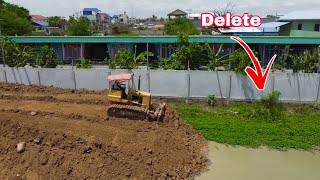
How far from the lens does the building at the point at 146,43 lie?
1125 inches

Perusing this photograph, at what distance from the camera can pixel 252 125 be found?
1555cm

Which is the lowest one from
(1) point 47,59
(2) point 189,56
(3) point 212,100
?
(3) point 212,100

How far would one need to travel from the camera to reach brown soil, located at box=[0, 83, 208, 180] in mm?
10523

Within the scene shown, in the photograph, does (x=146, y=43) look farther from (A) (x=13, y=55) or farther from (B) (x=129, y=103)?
(B) (x=129, y=103)

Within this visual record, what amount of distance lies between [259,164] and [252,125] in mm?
3533

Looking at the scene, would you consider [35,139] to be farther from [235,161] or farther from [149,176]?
[235,161]

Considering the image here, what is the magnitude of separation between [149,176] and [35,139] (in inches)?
178

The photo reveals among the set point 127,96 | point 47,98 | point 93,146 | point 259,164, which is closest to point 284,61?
point 259,164

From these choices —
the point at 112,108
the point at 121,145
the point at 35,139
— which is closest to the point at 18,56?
the point at 112,108

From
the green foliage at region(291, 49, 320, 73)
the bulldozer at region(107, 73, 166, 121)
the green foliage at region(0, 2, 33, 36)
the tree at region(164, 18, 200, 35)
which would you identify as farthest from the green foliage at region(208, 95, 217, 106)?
the green foliage at region(0, 2, 33, 36)

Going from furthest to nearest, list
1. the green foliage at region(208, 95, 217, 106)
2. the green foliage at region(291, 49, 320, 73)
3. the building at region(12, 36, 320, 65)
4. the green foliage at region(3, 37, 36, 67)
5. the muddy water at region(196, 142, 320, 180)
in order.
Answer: the building at region(12, 36, 320, 65) < the green foliage at region(3, 37, 36, 67) < the green foliage at region(291, 49, 320, 73) < the green foliage at region(208, 95, 217, 106) < the muddy water at region(196, 142, 320, 180)

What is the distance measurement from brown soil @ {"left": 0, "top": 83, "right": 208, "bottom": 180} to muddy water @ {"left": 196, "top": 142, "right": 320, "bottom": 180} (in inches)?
22.0

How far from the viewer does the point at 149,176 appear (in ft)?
34.7

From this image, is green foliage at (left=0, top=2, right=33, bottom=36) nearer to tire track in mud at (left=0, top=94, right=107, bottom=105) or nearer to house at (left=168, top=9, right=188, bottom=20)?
house at (left=168, top=9, right=188, bottom=20)
